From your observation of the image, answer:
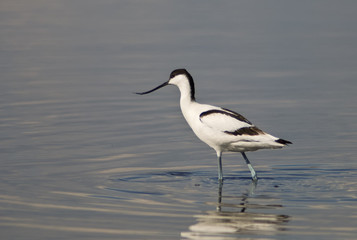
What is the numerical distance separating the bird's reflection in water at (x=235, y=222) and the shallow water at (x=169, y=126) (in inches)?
0.8

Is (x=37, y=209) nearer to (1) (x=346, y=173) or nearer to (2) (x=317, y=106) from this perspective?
(1) (x=346, y=173)

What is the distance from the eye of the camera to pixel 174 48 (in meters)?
21.4

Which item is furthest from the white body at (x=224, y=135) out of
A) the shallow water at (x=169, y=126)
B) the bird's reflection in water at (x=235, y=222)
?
the bird's reflection in water at (x=235, y=222)

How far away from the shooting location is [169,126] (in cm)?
1463

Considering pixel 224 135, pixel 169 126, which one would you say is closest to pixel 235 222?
pixel 224 135

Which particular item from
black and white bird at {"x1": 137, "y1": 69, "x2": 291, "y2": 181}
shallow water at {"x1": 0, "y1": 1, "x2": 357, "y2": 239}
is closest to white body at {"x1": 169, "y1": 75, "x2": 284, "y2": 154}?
black and white bird at {"x1": 137, "y1": 69, "x2": 291, "y2": 181}

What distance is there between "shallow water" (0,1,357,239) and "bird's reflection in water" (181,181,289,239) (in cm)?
2

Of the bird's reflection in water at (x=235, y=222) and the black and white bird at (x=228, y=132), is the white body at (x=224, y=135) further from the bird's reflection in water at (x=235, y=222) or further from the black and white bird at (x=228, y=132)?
the bird's reflection in water at (x=235, y=222)

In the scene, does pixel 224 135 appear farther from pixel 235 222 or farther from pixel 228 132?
pixel 235 222

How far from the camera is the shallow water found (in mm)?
9688

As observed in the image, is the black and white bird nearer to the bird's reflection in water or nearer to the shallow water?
the shallow water

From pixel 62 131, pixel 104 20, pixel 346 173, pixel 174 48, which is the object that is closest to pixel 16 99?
pixel 62 131

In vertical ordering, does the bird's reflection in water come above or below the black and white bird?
below

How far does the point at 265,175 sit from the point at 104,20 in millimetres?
15959
